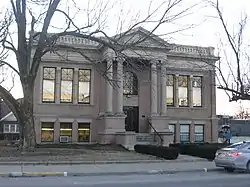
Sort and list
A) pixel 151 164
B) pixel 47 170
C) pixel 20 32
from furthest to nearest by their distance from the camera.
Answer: pixel 20 32, pixel 151 164, pixel 47 170

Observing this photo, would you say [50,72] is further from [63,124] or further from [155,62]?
[155,62]

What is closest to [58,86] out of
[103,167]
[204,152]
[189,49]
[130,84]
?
[130,84]

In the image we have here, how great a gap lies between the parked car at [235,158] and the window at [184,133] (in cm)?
1988

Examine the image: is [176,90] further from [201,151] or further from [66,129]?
[201,151]

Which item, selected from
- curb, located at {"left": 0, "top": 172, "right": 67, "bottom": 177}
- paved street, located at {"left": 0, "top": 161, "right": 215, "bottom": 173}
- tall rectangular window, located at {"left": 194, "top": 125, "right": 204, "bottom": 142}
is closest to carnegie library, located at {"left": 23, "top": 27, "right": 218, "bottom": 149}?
tall rectangular window, located at {"left": 194, "top": 125, "right": 204, "bottom": 142}

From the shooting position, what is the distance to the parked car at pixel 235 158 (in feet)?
58.0

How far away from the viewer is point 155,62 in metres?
35.4

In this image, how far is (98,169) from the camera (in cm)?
1769

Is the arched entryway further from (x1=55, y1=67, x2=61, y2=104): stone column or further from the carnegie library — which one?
(x1=55, y1=67, x2=61, y2=104): stone column

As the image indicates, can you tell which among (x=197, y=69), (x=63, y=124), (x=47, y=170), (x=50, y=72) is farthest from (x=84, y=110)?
(x=47, y=170)

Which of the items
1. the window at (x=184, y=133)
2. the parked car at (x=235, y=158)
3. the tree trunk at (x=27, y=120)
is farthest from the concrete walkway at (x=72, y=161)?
the window at (x=184, y=133)

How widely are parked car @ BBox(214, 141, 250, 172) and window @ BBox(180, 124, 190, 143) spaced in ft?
65.2

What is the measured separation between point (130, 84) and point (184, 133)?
685cm

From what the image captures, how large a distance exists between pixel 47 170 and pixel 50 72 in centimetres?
1933
